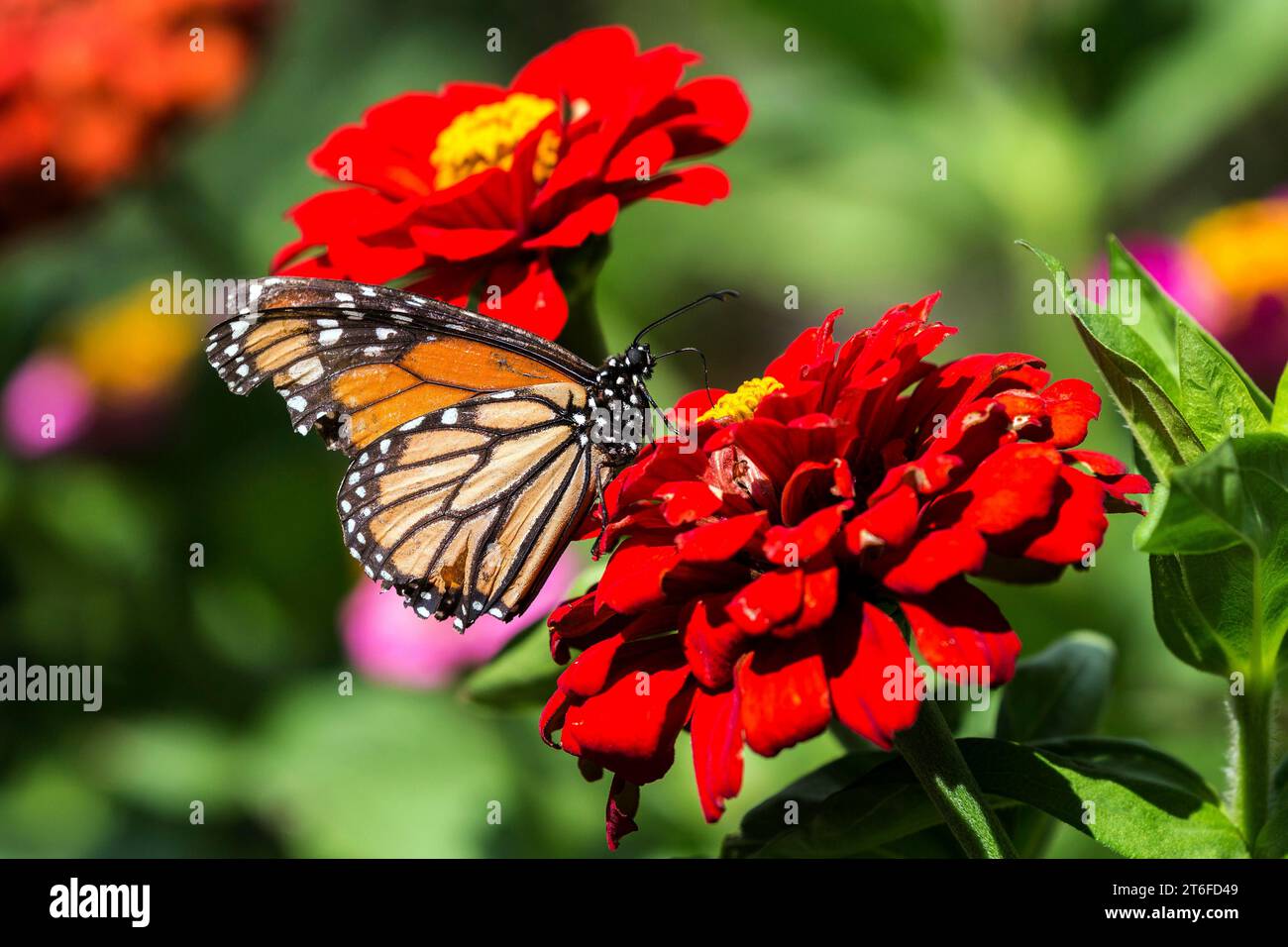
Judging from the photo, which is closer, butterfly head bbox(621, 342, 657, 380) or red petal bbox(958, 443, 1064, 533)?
red petal bbox(958, 443, 1064, 533)

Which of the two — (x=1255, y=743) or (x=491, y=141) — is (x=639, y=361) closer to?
(x=491, y=141)

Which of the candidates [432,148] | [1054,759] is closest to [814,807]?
[1054,759]

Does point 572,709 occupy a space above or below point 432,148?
below

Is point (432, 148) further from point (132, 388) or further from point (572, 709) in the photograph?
point (132, 388)

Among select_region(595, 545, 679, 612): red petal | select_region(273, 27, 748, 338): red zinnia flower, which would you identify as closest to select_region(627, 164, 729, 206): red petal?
select_region(273, 27, 748, 338): red zinnia flower

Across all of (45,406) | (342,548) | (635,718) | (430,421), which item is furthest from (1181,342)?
(45,406)

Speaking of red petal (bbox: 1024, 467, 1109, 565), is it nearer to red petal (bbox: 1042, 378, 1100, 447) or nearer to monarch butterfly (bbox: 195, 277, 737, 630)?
red petal (bbox: 1042, 378, 1100, 447)

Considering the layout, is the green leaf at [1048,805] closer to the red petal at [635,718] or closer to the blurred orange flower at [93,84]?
the red petal at [635,718]
